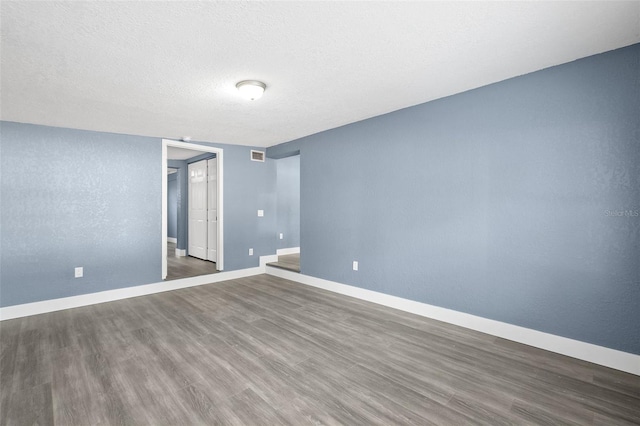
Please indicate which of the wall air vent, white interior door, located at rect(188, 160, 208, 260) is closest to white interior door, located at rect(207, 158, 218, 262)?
white interior door, located at rect(188, 160, 208, 260)

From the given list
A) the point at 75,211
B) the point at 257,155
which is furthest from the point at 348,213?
the point at 75,211

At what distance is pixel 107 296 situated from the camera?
4086mm

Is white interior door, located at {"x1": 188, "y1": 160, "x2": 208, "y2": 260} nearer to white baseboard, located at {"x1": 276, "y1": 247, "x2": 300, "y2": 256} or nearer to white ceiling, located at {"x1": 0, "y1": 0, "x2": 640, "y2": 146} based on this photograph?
white baseboard, located at {"x1": 276, "y1": 247, "x2": 300, "y2": 256}

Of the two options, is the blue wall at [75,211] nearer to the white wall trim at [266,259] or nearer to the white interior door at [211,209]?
the white interior door at [211,209]

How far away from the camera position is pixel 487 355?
244cm

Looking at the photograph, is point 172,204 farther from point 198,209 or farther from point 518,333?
point 518,333

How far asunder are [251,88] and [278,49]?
2.11ft

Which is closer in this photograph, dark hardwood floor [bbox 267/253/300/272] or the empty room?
the empty room

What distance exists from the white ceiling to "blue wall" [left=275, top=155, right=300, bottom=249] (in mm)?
3851

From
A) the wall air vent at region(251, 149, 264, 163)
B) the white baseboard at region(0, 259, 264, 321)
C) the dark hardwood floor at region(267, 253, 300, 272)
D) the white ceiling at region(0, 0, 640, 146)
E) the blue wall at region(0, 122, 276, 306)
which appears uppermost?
the white ceiling at region(0, 0, 640, 146)

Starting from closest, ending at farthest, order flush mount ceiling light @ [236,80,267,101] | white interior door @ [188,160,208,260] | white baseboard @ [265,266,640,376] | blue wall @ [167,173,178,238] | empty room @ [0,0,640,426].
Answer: empty room @ [0,0,640,426] < white baseboard @ [265,266,640,376] < flush mount ceiling light @ [236,80,267,101] < white interior door @ [188,160,208,260] < blue wall @ [167,173,178,238]

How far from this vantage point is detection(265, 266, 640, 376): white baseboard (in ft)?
7.23

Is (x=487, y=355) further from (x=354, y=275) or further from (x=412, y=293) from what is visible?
(x=354, y=275)

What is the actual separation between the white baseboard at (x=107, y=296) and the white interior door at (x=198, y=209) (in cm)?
151
